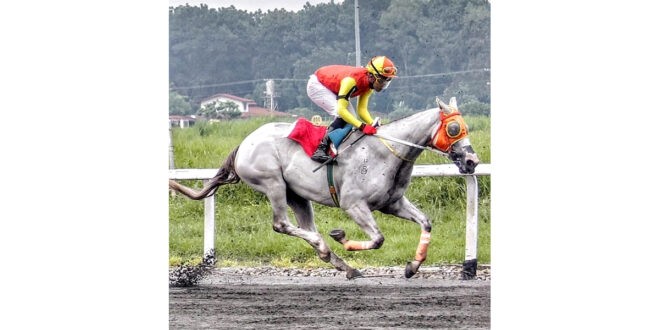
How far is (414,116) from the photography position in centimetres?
980

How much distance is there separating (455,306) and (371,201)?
40.8 inches

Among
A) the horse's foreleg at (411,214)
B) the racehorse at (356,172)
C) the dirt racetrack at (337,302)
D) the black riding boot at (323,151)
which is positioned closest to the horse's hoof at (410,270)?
the racehorse at (356,172)

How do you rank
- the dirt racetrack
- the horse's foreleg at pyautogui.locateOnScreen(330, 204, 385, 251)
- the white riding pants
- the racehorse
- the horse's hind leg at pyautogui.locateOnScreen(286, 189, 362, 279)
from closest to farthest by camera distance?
the racehorse < the horse's foreleg at pyautogui.locateOnScreen(330, 204, 385, 251) < the white riding pants < the dirt racetrack < the horse's hind leg at pyautogui.locateOnScreen(286, 189, 362, 279)

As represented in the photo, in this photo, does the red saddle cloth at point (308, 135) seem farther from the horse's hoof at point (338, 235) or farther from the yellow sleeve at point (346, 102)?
the horse's hoof at point (338, 235)

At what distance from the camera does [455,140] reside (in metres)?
9.59

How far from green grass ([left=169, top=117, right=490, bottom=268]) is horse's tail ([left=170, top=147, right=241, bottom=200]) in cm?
14

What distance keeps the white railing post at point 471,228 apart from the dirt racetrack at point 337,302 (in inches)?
2.7

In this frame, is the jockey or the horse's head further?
the jockey

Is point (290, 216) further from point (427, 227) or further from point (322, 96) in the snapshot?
point (427, 227)

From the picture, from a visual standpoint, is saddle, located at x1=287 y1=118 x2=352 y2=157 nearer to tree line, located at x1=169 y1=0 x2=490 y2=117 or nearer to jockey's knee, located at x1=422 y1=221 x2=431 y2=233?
tree line, located at x1=169 y1=0 x2=490 y2=117

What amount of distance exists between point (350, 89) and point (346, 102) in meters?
0.10

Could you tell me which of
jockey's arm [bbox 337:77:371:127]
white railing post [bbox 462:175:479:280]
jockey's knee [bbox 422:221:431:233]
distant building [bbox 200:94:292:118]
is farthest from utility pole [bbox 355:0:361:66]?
jockey's knee [bbox 422:221:431:233]

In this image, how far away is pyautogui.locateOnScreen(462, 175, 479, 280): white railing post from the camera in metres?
10.2

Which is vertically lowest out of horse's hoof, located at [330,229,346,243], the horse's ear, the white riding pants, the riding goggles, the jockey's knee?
horse's hoof, located at [330,229,346,243]
